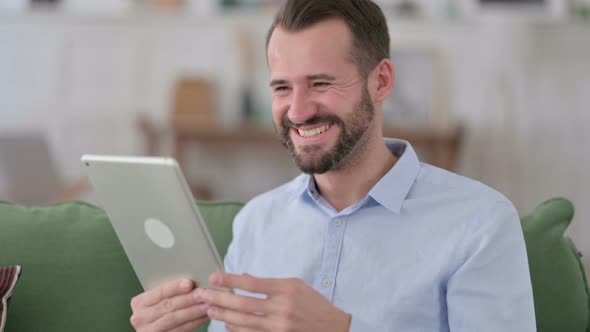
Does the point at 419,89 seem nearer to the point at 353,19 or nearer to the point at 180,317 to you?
the point at 353,19

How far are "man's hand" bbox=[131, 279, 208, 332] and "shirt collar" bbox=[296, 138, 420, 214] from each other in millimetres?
388

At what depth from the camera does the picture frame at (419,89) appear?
458cm

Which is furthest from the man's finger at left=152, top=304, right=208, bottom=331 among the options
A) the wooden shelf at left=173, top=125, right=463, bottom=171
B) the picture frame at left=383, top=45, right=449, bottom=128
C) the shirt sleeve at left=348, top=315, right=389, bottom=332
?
the picture frame at left=383, top=45, right=449, bottom=128

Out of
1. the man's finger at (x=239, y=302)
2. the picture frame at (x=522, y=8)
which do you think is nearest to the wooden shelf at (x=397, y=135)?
the picture frame at (x=522, y=8)

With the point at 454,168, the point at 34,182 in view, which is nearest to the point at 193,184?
the point at 34,182

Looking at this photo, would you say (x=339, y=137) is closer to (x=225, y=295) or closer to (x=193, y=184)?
(x=225, y=295)

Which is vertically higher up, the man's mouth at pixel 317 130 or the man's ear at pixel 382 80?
the man's ear at pixel 382 80

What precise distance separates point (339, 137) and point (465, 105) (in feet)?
11.5

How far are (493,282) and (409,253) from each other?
157mm

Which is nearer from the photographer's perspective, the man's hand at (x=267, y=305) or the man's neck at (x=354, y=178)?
the man's hand at (x=267, y=305)

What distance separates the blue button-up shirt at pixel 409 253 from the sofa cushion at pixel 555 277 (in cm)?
19

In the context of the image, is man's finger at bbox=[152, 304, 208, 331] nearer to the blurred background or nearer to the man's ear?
the man's ear

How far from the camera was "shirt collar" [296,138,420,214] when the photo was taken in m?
1.33

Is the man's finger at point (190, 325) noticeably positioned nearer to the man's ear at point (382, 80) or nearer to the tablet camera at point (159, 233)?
the tablet camera at point (159, 233)
